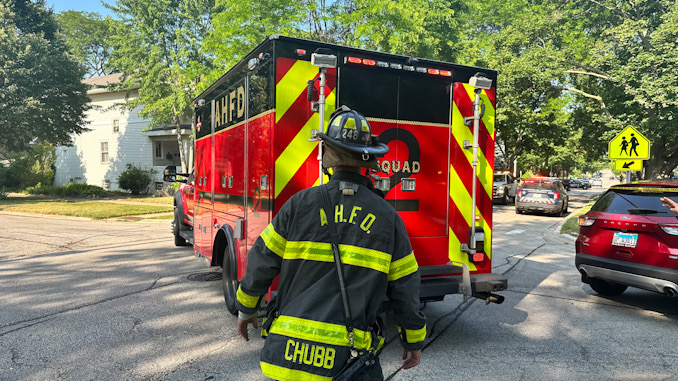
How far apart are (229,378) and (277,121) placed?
Result: 2100mm

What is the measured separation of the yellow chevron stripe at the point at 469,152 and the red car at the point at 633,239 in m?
2.10

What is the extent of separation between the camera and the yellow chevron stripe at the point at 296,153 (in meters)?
3.78

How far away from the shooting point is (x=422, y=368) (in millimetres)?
3701

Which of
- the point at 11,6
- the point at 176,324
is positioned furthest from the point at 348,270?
the point at 11,6

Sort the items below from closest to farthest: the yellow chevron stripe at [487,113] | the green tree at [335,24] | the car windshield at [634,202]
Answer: the yellow chevron stripe at [487,113] → the car windshield at [634,202] → the green tree at [335,24]

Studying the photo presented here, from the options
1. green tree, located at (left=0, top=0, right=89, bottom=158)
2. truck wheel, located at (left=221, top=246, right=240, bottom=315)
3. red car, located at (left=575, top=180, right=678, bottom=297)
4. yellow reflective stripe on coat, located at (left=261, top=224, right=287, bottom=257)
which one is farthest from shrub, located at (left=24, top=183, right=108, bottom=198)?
yellow reflective stripe on coat, located at (left=261, top=224, right=287, bottom=257)

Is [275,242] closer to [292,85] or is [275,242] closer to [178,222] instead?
[292,85]

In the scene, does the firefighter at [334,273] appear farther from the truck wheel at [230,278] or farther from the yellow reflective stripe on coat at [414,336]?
the truck wheel at [230,278]

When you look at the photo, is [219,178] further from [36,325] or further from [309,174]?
[36,325]

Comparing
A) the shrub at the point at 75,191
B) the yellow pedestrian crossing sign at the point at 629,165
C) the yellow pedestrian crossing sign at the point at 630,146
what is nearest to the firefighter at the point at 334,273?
the yellow pedestrian crossing sign at the point at 629,165

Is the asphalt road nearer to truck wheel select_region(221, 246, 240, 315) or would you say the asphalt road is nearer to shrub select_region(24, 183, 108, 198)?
truck wheel select_region(221, 246, 240, 315)

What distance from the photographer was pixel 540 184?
19.4 m

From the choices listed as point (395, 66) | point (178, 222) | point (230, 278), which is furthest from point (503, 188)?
point (230, 278)

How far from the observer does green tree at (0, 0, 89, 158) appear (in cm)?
2214
